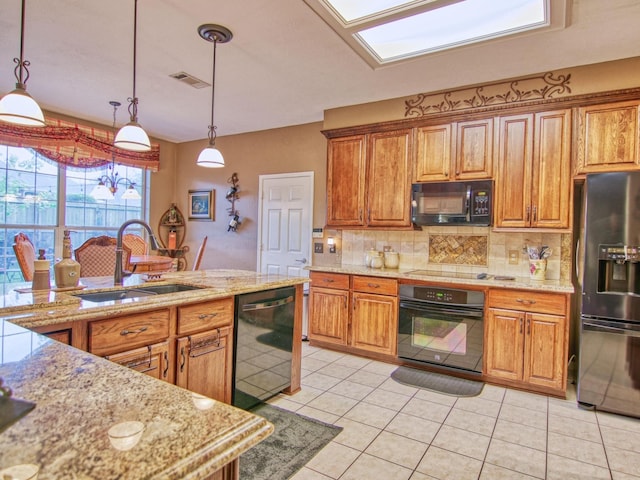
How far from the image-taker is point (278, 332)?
282cm

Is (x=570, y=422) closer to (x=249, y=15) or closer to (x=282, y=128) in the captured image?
(x=249, y=15)

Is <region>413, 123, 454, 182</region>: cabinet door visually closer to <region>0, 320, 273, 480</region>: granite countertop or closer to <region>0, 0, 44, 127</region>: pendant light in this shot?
<region>0, 0, 44, 127</region>: pendant light

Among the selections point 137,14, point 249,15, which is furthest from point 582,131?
point 137,14

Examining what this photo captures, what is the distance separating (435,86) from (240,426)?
3.64 meters

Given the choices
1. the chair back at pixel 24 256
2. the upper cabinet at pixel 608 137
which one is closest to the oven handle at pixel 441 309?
the upper cabinet at pixel 608 137

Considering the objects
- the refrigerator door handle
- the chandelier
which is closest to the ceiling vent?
the chandelier

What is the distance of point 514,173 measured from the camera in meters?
3.39

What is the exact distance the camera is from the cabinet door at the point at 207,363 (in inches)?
84.7

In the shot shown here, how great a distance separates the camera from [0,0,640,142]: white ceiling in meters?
2.50

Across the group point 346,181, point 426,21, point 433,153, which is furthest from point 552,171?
point 346,181

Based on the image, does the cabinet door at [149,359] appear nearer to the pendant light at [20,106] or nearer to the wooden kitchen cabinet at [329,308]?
the pendant light at [20,106]

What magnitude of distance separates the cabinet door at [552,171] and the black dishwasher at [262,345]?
87.3 inches

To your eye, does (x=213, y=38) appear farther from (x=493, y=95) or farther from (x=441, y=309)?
(x=441, y=309)

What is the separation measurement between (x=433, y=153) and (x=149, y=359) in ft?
9.97
